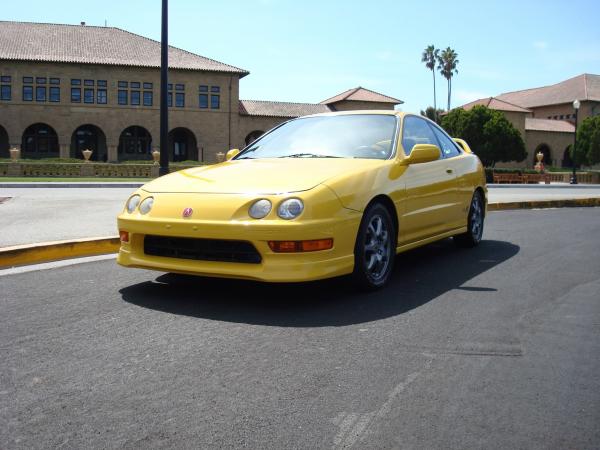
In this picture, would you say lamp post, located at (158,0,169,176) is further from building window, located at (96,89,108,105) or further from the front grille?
building window, located at (96,89,108,105)

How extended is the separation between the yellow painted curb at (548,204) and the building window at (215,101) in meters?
39.8

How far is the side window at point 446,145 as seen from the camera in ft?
22.0

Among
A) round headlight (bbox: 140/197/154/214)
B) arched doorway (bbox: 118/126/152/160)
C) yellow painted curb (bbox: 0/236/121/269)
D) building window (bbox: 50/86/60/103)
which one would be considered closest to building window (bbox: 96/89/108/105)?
building window (bbox: 50/86/60/103)

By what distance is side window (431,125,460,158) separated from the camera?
670 cm

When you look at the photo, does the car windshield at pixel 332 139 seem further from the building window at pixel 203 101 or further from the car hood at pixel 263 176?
the building window at pixel 203 101

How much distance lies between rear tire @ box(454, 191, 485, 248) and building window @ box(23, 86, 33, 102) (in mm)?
46910

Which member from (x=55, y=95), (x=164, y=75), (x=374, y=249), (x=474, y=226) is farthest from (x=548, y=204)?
(x=55, y=95)

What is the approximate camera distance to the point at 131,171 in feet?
111

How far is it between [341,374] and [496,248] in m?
4.77

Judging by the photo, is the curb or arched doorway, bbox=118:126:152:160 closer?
→ the curb

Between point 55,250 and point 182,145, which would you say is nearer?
point 55,250

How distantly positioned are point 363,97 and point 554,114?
33.6 meters

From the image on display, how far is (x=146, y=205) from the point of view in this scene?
477 centimetres

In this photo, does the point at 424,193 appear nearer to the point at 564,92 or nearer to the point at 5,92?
the point at 5,92
